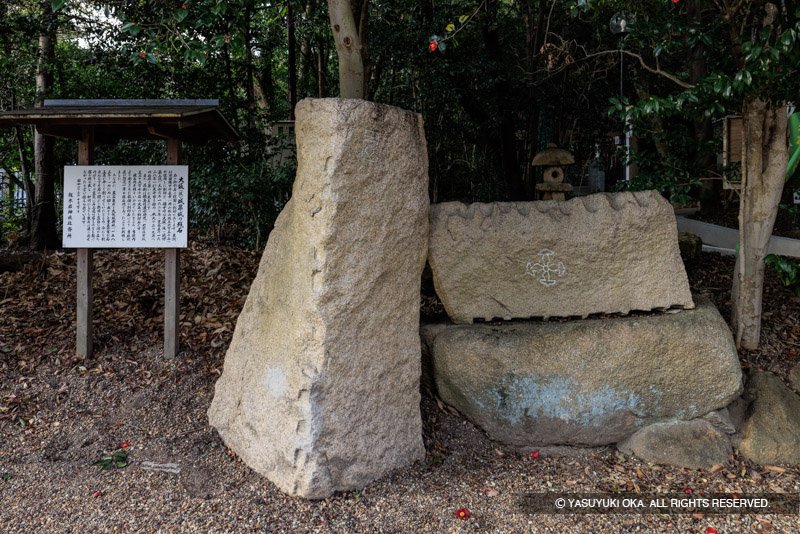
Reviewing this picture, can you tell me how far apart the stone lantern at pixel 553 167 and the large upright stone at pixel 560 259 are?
149 centimetres

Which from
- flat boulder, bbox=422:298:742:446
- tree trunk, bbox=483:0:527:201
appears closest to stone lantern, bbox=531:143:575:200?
flat boulder, bbox=422:298:742:446

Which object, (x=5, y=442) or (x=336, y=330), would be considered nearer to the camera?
(x=336, y=330)

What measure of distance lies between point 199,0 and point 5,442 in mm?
3386

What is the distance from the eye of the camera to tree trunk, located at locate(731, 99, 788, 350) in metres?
4.50

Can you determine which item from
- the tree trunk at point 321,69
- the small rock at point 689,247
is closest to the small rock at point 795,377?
the small rock at point 689,247

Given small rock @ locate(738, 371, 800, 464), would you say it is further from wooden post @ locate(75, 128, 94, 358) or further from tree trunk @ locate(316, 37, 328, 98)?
tree trunk @ locate(316, 37, 328, 98)

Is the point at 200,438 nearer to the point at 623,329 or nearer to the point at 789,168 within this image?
the point at 623,329

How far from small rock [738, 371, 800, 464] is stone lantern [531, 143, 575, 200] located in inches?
96.1

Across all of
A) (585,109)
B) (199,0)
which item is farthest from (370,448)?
(585,109)

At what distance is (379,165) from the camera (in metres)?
3.41

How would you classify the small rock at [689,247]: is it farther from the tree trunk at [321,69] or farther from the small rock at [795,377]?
the tree trunk at [321,69]

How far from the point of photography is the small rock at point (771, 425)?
157 inches

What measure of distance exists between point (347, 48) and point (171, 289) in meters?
2.41

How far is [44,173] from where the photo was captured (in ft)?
23.0
